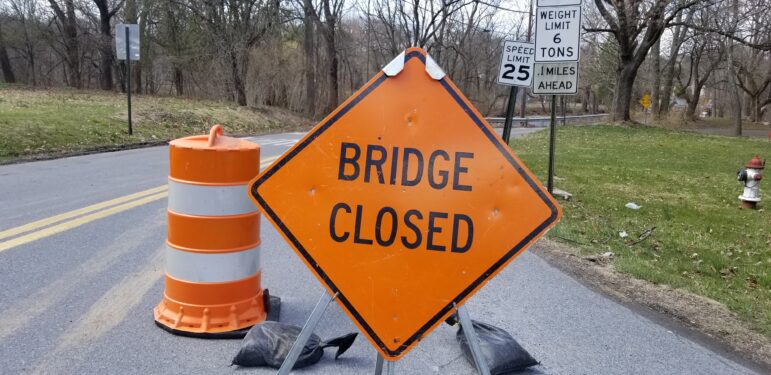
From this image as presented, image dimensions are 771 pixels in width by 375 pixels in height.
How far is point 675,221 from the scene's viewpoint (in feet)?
29.1

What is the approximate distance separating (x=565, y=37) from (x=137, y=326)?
7.11 metres

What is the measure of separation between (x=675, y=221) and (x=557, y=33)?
3320 millimetres

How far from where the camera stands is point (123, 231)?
6625mm

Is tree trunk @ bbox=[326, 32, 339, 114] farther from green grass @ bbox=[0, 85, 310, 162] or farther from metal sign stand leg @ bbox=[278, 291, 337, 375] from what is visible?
metal sign stand leg @ bbox=[278, 291, 337, 375]

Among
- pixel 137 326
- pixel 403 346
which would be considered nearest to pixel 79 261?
pixel 137 326

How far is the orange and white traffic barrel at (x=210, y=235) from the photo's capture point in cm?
387

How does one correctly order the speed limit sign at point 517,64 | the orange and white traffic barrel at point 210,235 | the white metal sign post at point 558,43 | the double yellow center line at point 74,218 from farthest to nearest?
the speed limit sign at point 517,64
the white metal sign post at point 558,43
the double yellow center line at point 74,218
the orange and white traffic barrel at point 210,235

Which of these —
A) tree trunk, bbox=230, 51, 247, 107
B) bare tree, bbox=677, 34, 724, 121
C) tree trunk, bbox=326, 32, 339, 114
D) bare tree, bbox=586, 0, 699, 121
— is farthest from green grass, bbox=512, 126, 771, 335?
bare tree, bbox=677, 34, 724, 121

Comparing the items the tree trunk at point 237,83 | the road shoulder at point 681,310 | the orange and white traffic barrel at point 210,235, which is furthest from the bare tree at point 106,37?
the orange and white traffic barrel at point 210,235

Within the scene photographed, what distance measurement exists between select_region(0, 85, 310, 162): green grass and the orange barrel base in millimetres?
10749

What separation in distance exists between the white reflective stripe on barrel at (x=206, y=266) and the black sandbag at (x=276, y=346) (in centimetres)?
48

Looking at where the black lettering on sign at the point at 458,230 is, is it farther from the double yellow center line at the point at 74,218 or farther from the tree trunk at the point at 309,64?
the tree trunk at the point at 309,64

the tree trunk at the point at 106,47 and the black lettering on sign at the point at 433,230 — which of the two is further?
the tree trunk at the point at 106,47

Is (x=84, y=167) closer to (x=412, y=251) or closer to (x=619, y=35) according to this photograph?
(x=412, y=251)
